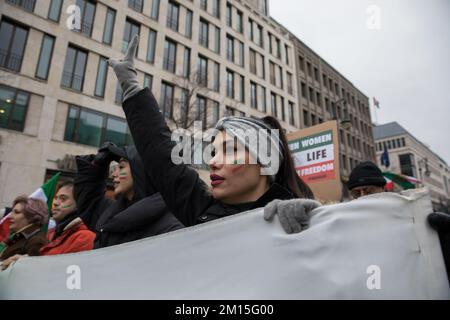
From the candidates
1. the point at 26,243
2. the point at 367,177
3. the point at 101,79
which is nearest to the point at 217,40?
the point at 101,79

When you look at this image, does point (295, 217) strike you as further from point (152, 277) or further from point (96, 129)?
point (96, 129)

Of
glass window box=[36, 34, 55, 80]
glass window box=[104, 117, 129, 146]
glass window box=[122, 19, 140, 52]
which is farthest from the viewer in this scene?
glass window box=[122, 19, 140, 52]

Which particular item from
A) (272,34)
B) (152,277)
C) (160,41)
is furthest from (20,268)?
(272,34)

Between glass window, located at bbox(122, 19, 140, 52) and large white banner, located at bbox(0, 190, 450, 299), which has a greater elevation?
glass window, located at bbox(122, 19, 140, 52)

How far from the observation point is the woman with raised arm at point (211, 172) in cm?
140

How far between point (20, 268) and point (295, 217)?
6.15 feet

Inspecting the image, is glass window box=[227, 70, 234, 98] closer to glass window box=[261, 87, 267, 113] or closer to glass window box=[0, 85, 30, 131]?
glass window box=[261, 87, 267, 113]

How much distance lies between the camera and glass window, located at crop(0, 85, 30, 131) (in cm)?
1205

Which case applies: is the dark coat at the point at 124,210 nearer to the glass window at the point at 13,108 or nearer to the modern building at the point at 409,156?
the glass window at the point at 13,108

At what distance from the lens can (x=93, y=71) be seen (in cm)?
1503

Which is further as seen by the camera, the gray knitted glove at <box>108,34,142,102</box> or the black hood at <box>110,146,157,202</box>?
the black hood at <box>110,146,157,202</box>

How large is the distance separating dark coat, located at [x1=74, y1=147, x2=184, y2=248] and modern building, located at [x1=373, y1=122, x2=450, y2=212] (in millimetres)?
59450

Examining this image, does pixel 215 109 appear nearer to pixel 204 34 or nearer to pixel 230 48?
pixel 204 34

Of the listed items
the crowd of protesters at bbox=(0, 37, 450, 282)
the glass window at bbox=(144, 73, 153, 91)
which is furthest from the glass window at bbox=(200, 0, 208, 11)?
the crowd of protesters at bbox=(0, 37, 450, 282)
